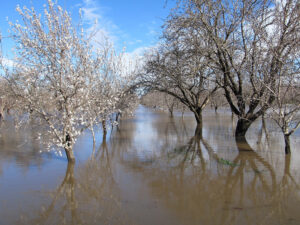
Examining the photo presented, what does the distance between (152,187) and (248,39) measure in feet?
25.2

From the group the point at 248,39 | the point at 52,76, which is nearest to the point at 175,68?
the point at 248,39

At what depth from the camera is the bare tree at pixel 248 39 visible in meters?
8.51

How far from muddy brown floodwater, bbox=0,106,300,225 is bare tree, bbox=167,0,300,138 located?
A: 8.68 ft

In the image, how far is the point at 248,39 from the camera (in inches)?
402

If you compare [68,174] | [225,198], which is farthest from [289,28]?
[68,174]

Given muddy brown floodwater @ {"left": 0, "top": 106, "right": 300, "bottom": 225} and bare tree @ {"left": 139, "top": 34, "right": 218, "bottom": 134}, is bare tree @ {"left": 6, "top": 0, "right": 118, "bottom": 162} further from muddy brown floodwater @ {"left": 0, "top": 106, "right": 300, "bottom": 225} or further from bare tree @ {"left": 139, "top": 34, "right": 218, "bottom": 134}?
bare tree @ {"left": 139, "top": 34, "right": 218, "bottom": 134}

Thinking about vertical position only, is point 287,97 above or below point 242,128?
above

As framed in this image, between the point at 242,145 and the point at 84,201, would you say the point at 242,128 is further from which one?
the point at 84,201

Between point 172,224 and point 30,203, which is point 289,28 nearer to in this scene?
point 172,224

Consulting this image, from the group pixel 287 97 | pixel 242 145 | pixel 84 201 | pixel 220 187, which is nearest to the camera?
pixel 84 201

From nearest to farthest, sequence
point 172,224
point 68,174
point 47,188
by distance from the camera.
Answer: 1. point 172,224
2. point 47,188
3. point 68,174

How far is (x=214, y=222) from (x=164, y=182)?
Result: 2182 mm

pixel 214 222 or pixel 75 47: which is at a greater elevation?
pixel 75 47

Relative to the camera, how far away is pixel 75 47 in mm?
7723
